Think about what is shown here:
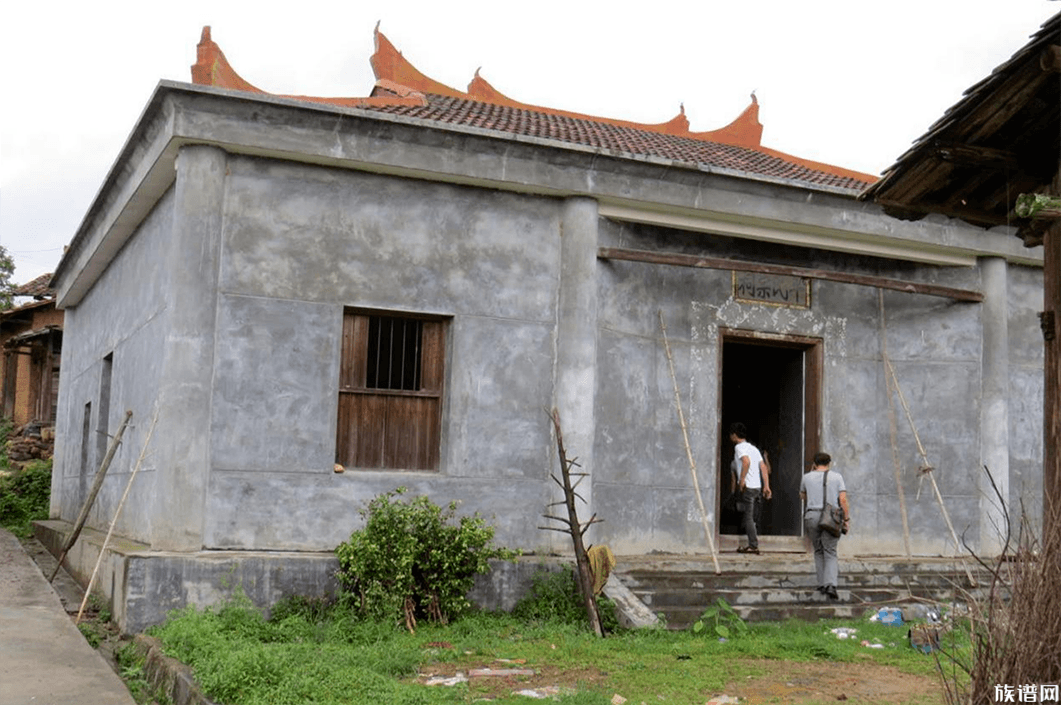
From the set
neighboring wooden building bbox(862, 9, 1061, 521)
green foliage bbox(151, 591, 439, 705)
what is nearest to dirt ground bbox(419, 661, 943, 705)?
green foliage bbox(151, 591, 439, 705)

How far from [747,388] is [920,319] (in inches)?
126

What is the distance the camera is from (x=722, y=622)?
964 centimetres

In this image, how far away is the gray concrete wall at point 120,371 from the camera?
11.2m

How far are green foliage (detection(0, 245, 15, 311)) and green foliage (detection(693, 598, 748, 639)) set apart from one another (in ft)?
85.9

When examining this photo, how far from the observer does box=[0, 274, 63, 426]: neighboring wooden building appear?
98.5 ft

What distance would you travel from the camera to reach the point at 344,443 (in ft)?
34.6

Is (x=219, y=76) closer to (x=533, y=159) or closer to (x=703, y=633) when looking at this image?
(x=533, y=159)

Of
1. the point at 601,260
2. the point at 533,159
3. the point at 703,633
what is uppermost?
the point at 533,159

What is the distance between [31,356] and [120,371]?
827 inches

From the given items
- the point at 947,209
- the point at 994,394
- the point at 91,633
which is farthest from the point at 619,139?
the point at 91,633

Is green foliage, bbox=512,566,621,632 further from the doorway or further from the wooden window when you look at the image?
the doorway

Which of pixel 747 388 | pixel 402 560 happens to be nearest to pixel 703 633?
pixel 402 560

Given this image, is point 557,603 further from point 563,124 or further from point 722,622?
point 563,124

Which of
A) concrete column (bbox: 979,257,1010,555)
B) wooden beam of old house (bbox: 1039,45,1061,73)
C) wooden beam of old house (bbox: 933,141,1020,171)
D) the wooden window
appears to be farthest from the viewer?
concrete column (bbox: 979,257,1010,555)
